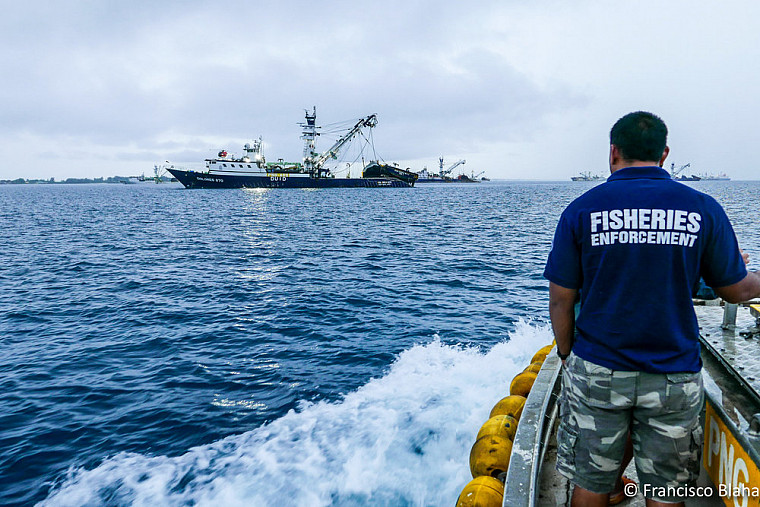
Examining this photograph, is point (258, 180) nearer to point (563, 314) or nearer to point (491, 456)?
point (491, 456)

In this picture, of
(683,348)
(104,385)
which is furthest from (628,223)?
(104,385)

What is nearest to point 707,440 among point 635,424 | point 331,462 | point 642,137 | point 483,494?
point 635,424

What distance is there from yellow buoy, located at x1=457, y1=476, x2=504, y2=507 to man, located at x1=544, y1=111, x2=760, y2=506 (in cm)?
150

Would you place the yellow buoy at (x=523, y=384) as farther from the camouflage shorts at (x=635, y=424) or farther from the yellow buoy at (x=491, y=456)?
the camouflage shorts at (x=635, y=424)

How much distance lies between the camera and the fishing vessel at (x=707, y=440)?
2.31 metres

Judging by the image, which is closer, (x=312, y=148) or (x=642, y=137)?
(x=642, y=137)

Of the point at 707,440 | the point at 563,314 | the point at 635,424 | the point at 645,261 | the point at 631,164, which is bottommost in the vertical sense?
the point at 707,440

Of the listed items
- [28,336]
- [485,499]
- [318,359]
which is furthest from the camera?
[28,336]

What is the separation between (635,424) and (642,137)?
1431 millimetres

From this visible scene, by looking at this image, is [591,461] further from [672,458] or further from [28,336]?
[28,336]

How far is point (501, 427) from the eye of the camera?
14.7ft

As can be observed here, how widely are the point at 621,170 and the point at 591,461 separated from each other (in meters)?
1.50

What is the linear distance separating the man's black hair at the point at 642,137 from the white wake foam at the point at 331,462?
4.53 m

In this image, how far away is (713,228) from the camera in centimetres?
199
